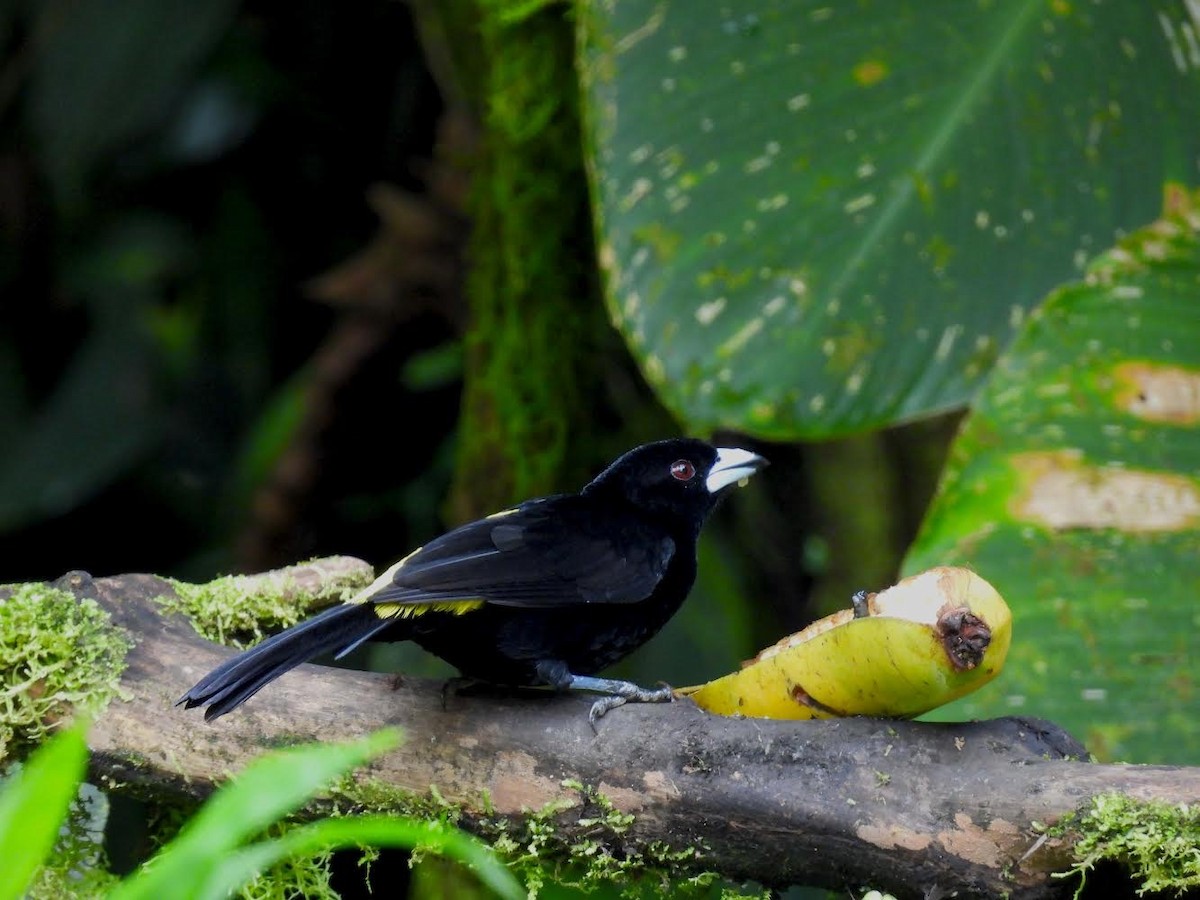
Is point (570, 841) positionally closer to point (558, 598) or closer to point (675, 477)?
point (558, 598)

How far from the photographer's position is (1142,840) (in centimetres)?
163

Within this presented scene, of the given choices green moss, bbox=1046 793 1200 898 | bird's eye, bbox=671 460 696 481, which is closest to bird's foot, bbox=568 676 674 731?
bird's eye, bbox=671 460 696 481

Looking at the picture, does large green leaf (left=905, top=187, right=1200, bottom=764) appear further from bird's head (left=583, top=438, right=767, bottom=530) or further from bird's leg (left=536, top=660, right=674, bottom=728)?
bird's leg (left=536, top=660, right=674, bottom=728)

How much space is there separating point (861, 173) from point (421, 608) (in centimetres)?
133

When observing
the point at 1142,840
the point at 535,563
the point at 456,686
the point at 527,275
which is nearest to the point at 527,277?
the point at 527,275

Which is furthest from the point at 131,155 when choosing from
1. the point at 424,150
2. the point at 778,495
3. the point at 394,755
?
the point at 394,755

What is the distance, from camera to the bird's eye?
8.37ft

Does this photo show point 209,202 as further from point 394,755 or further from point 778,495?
point 394,755

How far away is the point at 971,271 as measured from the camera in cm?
290

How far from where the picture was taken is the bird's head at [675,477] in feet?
8.32

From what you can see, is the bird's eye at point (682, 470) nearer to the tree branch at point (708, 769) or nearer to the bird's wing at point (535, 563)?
the bird's wing at point (535, 563)

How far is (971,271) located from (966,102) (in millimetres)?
348

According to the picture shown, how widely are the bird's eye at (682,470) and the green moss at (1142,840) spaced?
3.34 feet

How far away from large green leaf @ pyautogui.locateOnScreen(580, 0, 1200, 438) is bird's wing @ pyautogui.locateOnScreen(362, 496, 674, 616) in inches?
18.7
